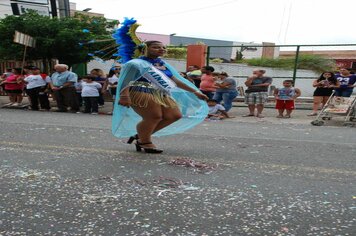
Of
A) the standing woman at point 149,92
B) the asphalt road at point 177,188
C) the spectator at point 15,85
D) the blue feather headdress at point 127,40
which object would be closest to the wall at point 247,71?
the spectator at point 15,85

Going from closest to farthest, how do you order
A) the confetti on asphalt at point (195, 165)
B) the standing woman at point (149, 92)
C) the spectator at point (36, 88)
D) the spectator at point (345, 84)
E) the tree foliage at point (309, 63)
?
1. the confetti on asphalt at point (195, 165)
2. the standing woman at point (149, 92)
3. the spectator at point (345, 84)
4. the spectator at point (36, 88)
5. the tree foliage at point (309, 63)

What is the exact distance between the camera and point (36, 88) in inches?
453

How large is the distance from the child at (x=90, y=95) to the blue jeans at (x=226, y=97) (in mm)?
3463

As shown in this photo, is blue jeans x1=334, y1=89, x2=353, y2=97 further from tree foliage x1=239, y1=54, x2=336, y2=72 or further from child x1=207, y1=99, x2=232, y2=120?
tree foliage x1=239, y1=54, x2=336, y2=72

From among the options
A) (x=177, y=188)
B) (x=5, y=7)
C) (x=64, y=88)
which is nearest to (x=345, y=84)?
(x=64, y=88)

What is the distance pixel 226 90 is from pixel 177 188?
24.5ft

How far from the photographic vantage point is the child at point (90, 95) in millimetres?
10906

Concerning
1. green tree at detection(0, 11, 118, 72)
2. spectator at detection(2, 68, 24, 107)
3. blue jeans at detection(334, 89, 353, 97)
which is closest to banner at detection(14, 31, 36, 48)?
green tree at detection(0, 11, 118, 72)

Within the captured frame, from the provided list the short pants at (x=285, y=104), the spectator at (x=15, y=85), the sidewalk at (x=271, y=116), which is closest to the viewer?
the sidewalk at (x=271, y=116)

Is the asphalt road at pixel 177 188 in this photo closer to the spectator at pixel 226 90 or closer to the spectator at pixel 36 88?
the spectator at pixel 226 90

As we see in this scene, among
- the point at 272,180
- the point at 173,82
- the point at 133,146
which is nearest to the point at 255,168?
the point at 272,180

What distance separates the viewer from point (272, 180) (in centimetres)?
383

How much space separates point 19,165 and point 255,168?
269 centimetres

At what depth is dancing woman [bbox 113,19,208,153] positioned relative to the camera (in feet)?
15.5
